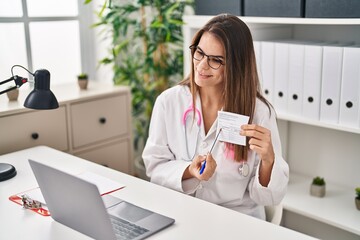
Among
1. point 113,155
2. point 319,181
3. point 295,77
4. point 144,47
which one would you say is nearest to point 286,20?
point 295,77

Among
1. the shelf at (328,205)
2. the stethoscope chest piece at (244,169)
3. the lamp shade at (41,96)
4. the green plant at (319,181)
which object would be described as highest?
the lamp shade at (41,96)

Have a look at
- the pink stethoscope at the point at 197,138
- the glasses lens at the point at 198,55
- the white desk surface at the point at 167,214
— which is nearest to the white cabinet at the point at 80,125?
the white desk surface at the point at 167,214

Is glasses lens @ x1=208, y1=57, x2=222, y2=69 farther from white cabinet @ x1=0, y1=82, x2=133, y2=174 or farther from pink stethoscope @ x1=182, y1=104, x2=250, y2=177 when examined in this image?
white cabinet @ x1=0, y1=82, x2=133, y2=174

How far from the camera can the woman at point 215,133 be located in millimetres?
1711

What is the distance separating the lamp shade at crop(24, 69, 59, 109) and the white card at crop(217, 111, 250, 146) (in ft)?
2.04

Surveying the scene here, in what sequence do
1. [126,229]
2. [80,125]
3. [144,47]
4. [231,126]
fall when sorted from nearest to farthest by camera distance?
[126,229] < [231,126] < [80,125] < [144,47]

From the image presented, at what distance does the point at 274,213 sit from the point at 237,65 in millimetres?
579

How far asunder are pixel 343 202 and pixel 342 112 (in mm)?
485

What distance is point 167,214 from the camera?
1.53 meters

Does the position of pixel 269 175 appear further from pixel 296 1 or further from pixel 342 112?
pixel 296 1

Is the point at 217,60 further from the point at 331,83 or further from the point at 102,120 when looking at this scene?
the point at 102,120

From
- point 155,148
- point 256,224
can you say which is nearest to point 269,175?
point 256,224

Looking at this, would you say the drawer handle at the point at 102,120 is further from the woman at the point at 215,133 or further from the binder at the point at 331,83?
the binder at the point at 331,83

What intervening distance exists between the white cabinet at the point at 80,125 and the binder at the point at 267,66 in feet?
2.61
